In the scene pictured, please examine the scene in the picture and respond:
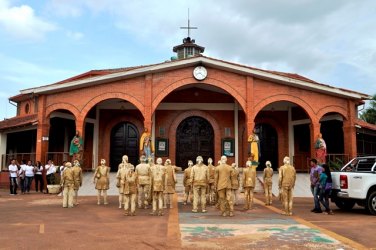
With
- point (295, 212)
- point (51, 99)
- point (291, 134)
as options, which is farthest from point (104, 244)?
point (291, 134)

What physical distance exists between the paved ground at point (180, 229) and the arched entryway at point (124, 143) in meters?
10.6

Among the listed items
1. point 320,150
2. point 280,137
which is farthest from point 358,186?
point 280,137

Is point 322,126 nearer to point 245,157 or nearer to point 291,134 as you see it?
point 291,134

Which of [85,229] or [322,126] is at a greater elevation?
[322,126]

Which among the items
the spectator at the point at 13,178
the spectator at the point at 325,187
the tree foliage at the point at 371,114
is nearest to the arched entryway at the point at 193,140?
the spectator at the point at 13,178

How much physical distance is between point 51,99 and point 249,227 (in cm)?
1397

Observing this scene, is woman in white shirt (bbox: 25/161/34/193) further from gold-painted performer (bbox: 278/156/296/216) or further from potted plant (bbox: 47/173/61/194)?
gold-painted performer (bbox: 278/156/296/216)

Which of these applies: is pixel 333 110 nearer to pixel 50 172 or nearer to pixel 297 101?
pixel 297 101

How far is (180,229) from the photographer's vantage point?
8625 millimetres

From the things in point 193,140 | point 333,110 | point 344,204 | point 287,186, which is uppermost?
point 333,110

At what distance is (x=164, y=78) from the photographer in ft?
63.8

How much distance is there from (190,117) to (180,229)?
14.5 meters

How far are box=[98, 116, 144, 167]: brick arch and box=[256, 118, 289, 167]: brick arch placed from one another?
277 inches

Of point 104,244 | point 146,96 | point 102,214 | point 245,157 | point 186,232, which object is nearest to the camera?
point 104,244
